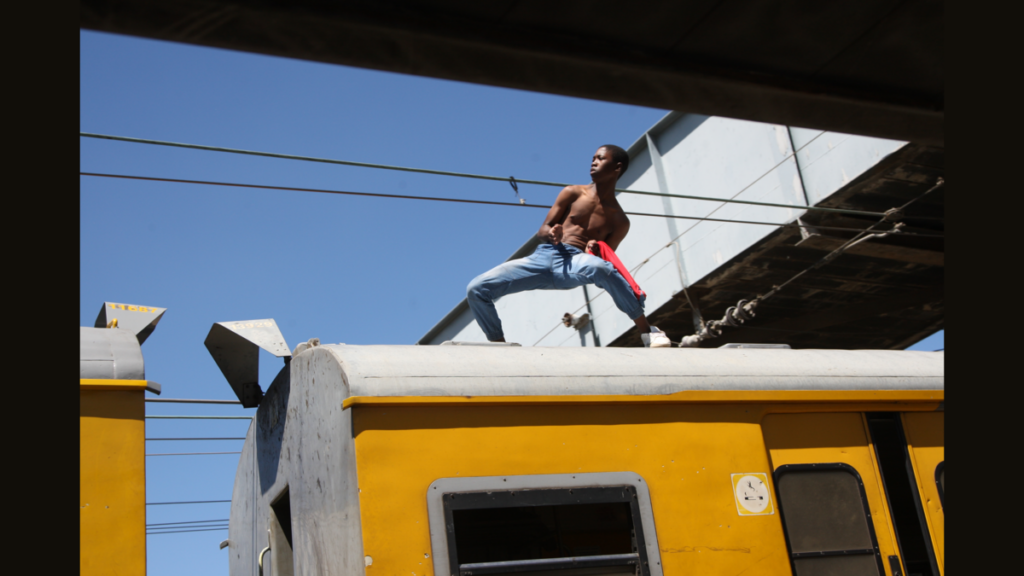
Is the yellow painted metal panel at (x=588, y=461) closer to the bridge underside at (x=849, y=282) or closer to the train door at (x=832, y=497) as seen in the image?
the train door at (x=832, y=497)

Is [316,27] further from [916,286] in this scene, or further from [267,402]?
[916,286]

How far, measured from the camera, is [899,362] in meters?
5.13

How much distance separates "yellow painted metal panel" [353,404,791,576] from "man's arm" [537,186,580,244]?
2912mm

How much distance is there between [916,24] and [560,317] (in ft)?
43.6

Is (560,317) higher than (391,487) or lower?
higher

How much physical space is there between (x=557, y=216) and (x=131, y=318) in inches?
145

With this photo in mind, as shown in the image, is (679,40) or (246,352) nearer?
(679,40)

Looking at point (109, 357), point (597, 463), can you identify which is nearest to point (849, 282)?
point (597, 463)

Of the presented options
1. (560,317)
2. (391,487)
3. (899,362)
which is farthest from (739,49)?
(560,317)

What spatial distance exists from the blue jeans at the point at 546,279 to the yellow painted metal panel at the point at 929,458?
2400 millimetres

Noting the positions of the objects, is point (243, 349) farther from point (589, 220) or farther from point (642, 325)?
point (589, 220)

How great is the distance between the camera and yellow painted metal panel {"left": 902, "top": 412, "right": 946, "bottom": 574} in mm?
4594

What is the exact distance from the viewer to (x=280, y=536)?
4.89 m

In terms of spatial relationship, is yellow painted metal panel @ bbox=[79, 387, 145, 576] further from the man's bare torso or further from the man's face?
the man's face
